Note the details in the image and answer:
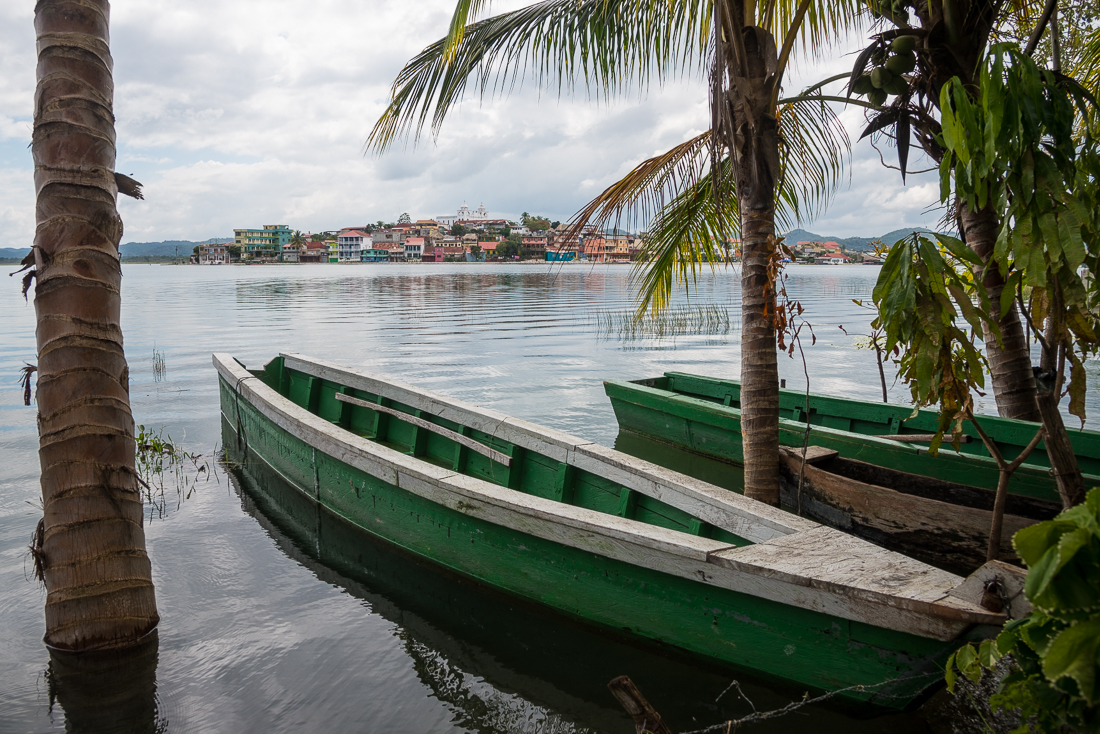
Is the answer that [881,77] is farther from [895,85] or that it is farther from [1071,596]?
[1071,596]

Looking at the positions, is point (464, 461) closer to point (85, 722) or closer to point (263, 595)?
point (263, 595)

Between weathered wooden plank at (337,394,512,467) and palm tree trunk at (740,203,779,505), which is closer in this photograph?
palm tree trunk at (740,203,779,505)

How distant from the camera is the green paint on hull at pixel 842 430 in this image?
5.17 m

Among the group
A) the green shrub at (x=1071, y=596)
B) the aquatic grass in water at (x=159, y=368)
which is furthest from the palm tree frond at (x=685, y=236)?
the aquatic grass in water at (x=159, y=368)

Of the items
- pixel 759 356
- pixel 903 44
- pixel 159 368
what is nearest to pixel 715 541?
pixel 759 356

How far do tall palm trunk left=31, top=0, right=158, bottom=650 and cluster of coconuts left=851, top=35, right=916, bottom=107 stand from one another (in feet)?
14.0

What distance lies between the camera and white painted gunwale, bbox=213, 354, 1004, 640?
8.64 ft

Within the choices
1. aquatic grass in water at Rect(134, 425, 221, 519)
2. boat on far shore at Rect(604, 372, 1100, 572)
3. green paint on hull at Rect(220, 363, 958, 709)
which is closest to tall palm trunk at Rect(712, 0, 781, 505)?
boat on far shore at Rect(604, 372, 1100, 572)

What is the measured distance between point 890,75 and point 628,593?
133 inches

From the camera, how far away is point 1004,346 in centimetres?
460

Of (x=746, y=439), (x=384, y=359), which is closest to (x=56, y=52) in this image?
(x=746, y=439)

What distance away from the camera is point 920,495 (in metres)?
5.14

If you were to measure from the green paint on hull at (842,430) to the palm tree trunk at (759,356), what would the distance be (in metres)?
0.93

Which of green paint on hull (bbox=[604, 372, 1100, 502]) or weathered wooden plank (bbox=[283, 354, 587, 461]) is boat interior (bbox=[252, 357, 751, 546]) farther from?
green paint on hull (bbox=[604, 372, 1100, 502])
